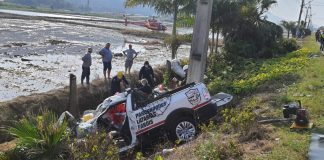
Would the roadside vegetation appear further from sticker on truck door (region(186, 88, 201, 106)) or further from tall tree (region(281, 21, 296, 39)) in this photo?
tall tree (region(281, 21, 296, 39))

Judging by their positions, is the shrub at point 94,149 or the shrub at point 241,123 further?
the shrub at point 241,123

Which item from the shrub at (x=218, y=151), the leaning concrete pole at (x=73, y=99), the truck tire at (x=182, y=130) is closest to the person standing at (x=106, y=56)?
the leaning concrete pole at (x=73, y=99)

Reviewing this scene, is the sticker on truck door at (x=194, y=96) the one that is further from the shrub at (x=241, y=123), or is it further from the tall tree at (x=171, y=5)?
the tall tree at (x=171, y=5)

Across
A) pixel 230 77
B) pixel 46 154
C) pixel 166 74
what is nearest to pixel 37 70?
pixel 166 74

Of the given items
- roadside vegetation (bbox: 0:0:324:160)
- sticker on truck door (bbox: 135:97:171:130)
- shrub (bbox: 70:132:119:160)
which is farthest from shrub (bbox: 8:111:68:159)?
sticker on truck door (bbox: 135:97:171:130)

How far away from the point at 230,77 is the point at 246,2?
8485mm

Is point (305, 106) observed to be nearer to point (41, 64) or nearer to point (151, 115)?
point (151, 115)

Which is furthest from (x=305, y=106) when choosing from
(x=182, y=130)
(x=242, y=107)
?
(x=182, y=130)

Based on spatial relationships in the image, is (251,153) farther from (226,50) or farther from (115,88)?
(226,50)

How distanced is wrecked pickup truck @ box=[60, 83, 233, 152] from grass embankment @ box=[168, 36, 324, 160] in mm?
785

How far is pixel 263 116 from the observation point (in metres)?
11.8

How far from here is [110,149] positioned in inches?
335

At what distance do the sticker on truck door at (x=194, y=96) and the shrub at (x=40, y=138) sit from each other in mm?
3970

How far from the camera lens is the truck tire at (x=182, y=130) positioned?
11.3m
